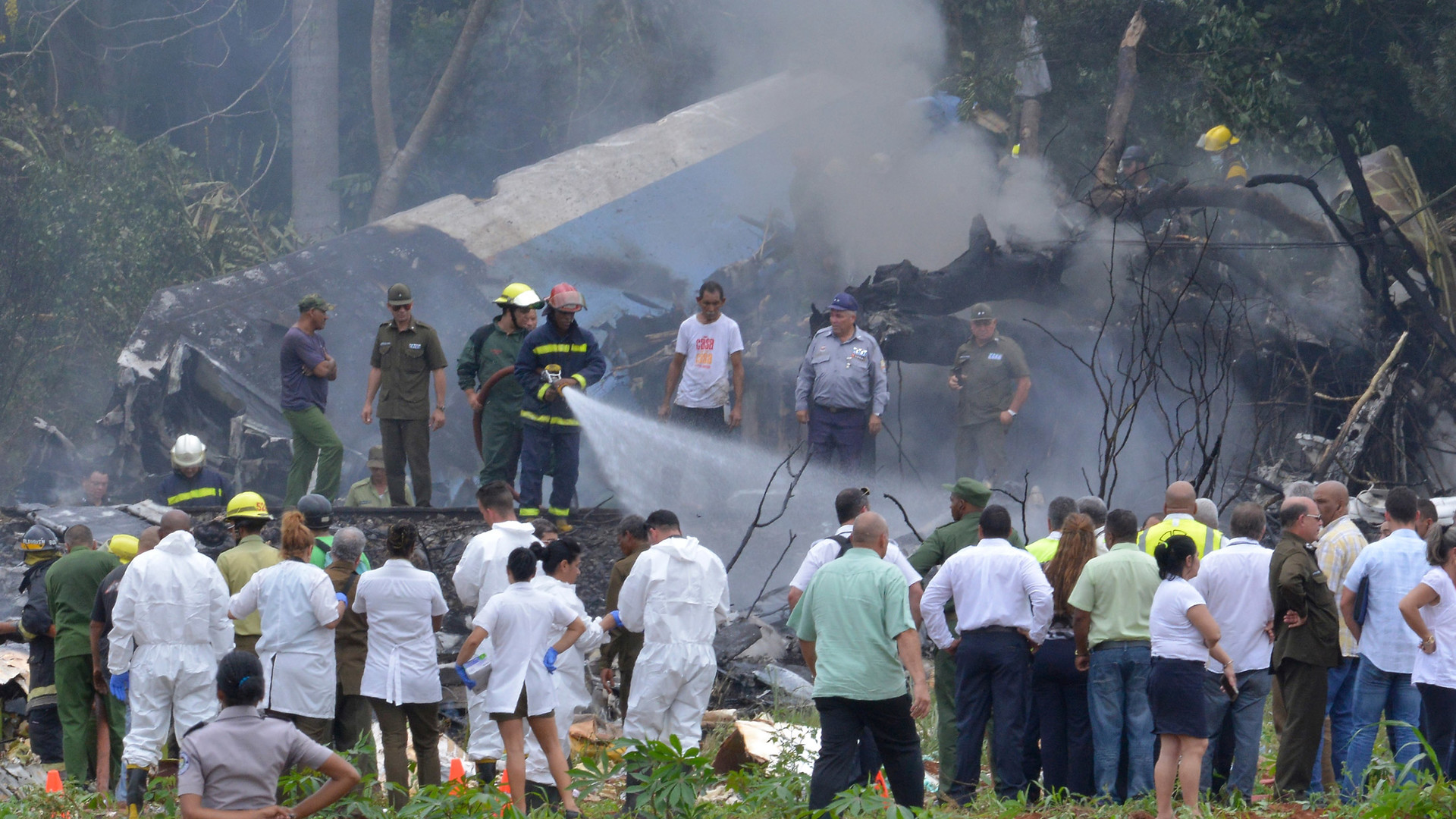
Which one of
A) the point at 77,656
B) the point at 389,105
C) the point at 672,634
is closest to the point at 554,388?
the point at 672,634

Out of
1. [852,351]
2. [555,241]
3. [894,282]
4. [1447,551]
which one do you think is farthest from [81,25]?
[1447,551]

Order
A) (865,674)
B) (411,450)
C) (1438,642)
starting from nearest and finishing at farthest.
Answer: (865,674)
(1438,642)
(411,450)

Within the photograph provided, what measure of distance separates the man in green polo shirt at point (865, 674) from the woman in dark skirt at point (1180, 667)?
0.96m

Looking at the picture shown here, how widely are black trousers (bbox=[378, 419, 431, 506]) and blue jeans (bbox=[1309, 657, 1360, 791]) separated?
19.8ft

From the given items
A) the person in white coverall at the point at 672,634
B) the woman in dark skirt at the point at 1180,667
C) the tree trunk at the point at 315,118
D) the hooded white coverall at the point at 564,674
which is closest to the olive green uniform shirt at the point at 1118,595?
the woman in dark skirt at the point at 1180,667

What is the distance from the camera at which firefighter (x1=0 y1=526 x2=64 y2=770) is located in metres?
7.52

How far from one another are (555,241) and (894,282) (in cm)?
472

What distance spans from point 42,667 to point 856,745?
16.0 ft

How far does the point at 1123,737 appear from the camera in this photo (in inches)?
236

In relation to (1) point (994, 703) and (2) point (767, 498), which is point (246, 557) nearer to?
(1) point (994, 703)

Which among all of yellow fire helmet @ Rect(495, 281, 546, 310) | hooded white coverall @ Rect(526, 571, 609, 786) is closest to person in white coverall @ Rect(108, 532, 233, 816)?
hooded white coverall @ Rect(526, 571, 609, 786)

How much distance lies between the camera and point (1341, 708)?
6.15m

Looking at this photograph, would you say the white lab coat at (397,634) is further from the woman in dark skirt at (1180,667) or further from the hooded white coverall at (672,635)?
the woman in dark skirt at (1180,667)

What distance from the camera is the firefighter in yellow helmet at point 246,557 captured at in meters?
6.80
